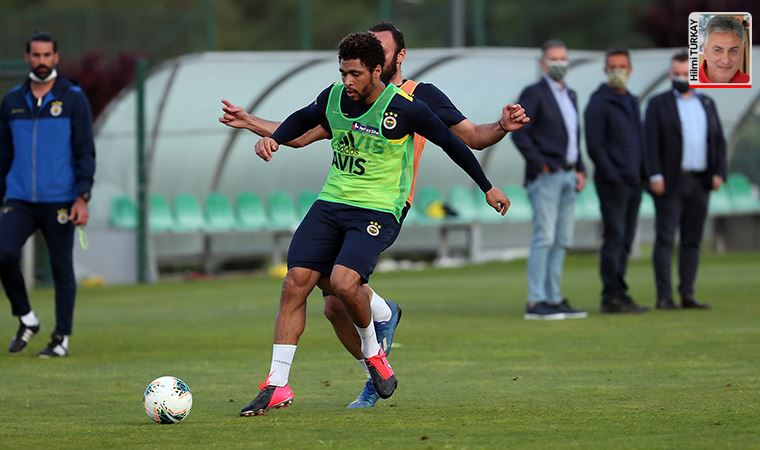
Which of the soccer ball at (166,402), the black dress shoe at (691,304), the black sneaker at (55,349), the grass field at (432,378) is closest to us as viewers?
the grass field at (432,378)

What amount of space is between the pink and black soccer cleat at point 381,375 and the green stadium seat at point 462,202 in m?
21.4

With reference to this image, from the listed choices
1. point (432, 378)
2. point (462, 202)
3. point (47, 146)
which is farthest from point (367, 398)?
point (462, 202)

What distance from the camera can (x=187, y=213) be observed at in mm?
29703

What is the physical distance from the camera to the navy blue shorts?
9422mm

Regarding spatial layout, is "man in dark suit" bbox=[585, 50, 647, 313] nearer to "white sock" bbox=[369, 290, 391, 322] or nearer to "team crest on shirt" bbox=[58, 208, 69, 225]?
"team crest on shirt" bbox=[58, 208, 69, 225]

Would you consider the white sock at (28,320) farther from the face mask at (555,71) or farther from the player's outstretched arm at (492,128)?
the face mask at (555,71)

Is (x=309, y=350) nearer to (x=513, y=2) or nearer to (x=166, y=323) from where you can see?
(x=166, y=323)

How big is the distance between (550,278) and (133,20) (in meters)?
33.8

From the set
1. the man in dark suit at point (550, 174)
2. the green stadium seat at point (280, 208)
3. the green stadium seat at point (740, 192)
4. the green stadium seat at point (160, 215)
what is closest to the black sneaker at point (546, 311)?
the man in dark suit at point (550, 174)

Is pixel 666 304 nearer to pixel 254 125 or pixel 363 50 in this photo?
pixel 254 125

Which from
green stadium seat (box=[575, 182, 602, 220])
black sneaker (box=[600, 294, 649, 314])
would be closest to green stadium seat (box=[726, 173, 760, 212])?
green stadium seat (box=[575, 182, 602, 220])

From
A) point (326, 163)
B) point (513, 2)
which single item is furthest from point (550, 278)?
point (513, 2)

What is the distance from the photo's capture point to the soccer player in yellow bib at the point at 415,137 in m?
9.70

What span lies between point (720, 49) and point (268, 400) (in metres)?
3.62
